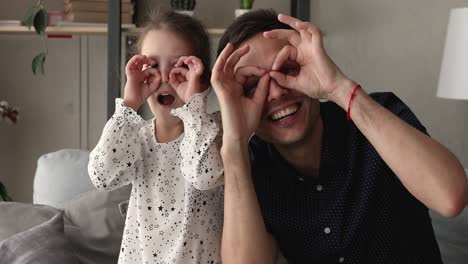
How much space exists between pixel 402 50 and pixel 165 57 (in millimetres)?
1822

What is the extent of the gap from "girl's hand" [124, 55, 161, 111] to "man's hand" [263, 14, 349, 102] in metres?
0.27

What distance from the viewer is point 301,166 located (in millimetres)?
1538

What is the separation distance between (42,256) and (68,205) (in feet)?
0.99

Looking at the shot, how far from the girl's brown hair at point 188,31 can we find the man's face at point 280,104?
0.14 metres

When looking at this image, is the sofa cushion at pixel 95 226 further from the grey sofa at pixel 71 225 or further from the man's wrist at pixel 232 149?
the man's wrist at pixel 232 149

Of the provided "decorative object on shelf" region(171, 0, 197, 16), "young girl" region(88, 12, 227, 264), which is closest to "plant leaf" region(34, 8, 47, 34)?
"decorative object on shelf" region(171, 0, 197, 16)

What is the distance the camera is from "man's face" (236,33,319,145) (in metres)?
1.41

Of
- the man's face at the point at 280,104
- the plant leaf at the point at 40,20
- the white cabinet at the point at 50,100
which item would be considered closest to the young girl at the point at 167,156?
the man's face at the point at 280,104

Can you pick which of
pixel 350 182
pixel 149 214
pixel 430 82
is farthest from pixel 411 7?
pixel 149 214

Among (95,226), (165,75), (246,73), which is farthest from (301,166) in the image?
(95,226)

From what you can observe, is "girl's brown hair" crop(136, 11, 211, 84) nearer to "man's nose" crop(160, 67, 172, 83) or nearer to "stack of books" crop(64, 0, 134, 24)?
"man's nose" crop(160, 67, 172, 83)

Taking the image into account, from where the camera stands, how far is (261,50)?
4.71ft

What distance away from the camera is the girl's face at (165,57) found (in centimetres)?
148

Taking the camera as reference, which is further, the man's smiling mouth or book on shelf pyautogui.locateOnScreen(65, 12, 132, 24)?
book on shelf pyautogui.locateOnScreen(65, 12, 132, 24)
